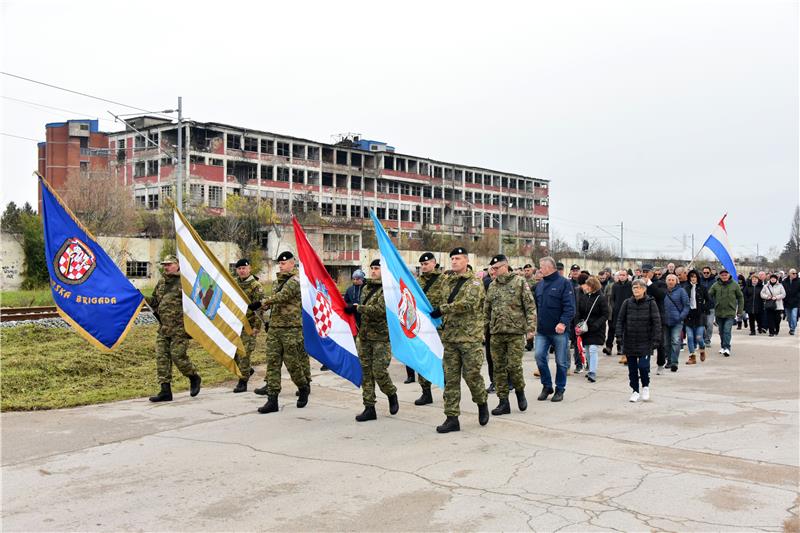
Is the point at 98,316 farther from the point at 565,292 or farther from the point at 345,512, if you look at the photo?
the point at 565,292

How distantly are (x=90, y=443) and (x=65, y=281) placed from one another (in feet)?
8.96

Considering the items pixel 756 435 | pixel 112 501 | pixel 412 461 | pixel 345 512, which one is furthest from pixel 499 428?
pixel 112 501

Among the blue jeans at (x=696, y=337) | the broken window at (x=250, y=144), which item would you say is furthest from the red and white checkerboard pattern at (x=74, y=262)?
the broken window at (x=250, y=144)

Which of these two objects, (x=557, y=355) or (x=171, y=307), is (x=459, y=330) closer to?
(x=557, y=355)

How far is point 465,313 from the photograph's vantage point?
8.94 metres

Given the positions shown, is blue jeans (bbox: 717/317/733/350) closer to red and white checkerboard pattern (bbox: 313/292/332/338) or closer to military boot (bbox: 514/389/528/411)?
military boot (bbox: 514/389/528/411)

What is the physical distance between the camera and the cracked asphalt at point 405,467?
5.57 meters

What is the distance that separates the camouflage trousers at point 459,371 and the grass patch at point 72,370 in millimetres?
5072

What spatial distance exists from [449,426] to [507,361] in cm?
158

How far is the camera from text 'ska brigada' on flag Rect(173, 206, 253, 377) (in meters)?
10.1

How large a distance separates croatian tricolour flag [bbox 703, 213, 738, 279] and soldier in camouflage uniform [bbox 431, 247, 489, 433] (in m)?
11.3

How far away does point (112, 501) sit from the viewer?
→ 19.7 ft

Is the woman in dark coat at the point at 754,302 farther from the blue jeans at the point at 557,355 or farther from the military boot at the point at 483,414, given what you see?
the military boot at the point at 483,414

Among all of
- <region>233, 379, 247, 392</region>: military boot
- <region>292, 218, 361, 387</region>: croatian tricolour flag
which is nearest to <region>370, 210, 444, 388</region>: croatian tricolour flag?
<region>292, 218, 361, 387</region>: croatian tricolour flag
